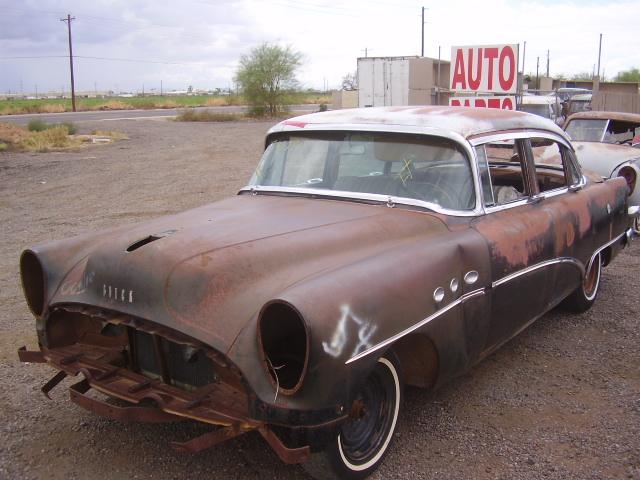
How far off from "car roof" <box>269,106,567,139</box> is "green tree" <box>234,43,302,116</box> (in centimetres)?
3475

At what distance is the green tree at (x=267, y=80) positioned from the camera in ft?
126

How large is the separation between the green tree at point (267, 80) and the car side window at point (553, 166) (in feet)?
112

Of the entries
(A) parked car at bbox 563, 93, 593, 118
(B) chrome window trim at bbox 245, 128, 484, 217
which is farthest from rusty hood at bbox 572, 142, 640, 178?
(A) parked car at bbox 563, 93, 593, 118

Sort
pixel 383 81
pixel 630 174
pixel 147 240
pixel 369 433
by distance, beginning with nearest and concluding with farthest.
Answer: pixel 369 433, pixel 147 240, pixel 630 174, pixel 383 81

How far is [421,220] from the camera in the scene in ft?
11.2

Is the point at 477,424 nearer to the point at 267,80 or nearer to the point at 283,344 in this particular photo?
the point at 283,344

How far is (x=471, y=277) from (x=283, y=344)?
115 centimetres

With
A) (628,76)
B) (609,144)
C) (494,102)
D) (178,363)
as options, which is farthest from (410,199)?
(628,76)

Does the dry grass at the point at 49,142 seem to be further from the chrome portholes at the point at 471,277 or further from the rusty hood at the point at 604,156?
the chrome portholes at the point at 471,277

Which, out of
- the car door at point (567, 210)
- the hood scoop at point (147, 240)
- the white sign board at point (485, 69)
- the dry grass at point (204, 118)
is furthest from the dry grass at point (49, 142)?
the hood scoop at point (147, 240)

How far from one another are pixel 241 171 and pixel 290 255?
1150 centimetres

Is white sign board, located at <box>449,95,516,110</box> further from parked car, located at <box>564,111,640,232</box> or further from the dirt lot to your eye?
the dirt lot

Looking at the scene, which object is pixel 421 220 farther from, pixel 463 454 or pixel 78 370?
pixel 78 370

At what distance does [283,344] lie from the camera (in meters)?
2.59
